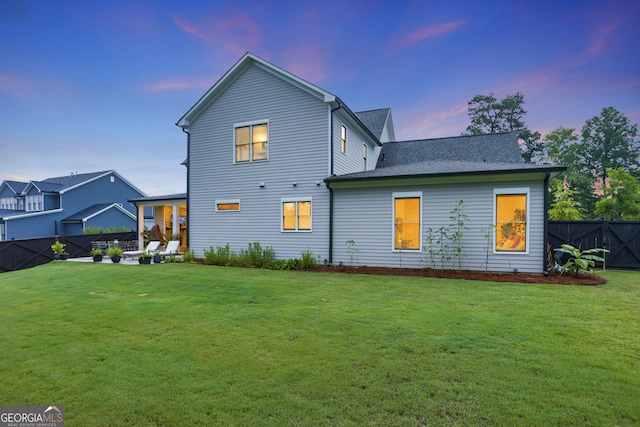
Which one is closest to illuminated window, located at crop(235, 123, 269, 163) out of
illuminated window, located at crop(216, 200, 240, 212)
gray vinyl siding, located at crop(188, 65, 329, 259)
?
gray vinyl siding, located at crop(188, 65, 329, 259)

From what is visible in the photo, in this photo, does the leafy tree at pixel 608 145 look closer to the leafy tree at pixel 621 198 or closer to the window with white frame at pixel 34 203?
the leafy tree at pixel 621 198

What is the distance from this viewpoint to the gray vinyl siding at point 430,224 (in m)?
8.87

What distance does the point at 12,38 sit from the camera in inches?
532

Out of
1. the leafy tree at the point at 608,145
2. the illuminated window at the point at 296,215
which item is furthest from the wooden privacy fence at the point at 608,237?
the leafy tree at the point at 608,145

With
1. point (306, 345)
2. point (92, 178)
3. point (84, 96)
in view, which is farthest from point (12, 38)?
point (306, 345)

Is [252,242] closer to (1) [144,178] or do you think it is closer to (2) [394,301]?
(2) [394,301]

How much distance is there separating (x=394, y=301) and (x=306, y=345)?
2.77 meters

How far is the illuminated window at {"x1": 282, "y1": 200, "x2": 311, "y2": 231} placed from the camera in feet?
38.0

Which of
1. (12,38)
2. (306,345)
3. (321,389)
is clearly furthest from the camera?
(12,38)

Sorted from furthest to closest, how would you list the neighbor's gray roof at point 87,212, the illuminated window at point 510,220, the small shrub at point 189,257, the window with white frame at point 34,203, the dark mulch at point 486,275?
the window with white frame at point 34,203, the neighbor's gray roof at point 87,212, the small shrub at point 189,257, the illuminated window at point 510,220, the dark mulch at point 486,275

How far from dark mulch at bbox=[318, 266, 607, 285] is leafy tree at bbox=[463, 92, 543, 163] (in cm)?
2411

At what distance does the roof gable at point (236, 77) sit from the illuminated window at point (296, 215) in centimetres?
407

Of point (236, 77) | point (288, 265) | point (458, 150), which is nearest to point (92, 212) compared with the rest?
point (236, 77)

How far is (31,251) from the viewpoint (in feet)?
46.0
